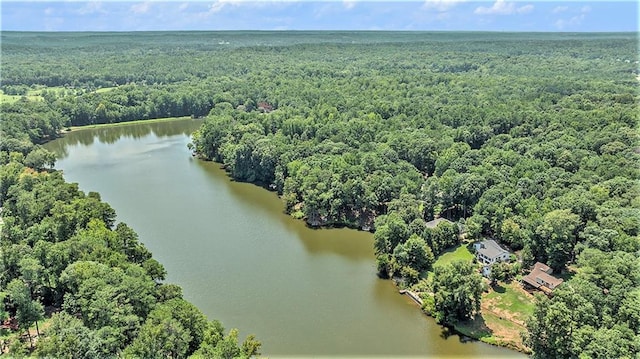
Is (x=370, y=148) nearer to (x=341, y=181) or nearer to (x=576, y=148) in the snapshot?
(x=341, y=181)

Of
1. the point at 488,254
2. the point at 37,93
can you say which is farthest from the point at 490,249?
the point at 37,93

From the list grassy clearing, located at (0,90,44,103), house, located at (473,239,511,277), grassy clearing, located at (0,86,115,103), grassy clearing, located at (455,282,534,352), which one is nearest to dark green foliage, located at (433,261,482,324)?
grassy clearing, located at (455,282,534,352)

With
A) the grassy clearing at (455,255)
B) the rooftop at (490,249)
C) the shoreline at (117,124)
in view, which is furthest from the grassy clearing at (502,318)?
the shoreline at (117,124)

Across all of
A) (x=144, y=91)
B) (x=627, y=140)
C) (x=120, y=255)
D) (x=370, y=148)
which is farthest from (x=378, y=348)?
(x=144, y=91)

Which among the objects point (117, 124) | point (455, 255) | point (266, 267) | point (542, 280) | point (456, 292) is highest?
point (456, 292)

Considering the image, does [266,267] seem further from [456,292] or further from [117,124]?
[117,124]

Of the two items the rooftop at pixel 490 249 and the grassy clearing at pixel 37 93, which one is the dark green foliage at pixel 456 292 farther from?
the grassy clearing at pixel 37 93
